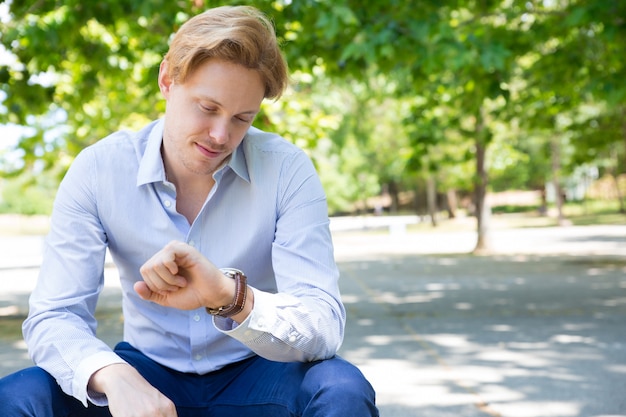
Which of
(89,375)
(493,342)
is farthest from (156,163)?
(493,342)

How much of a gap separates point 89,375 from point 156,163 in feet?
2.30

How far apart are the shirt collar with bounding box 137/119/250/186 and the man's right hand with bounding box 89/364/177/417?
612 millimetres

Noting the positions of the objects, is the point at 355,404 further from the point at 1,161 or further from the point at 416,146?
the point at 1,161

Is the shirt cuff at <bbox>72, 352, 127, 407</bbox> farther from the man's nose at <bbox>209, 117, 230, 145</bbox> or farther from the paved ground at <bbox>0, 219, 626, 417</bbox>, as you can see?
the paved ground at <bbox>0, 219, 626, 417</bbox>

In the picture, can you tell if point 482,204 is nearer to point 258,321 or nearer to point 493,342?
point 493,342

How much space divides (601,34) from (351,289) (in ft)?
16.5

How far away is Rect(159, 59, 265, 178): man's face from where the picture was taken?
8.01 feet

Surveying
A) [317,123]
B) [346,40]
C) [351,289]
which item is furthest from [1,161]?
[346,40]

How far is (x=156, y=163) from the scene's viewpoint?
2609mm

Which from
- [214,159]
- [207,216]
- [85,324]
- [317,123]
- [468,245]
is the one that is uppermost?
[317,123]

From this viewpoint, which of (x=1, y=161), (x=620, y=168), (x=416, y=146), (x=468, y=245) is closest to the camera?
(x=416, y=146)

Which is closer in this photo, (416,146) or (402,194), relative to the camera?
(416,146)

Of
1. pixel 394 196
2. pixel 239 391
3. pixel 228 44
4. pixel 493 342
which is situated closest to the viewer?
pixel 228 44

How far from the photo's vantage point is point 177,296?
2.23 m
